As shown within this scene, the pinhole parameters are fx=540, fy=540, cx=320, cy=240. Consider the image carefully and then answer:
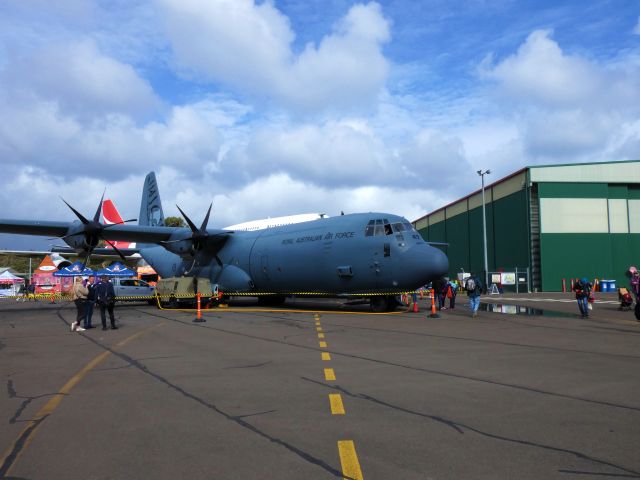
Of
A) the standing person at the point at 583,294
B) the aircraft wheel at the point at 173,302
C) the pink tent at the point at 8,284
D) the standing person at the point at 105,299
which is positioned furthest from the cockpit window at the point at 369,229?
the pink tent at the point at 8,284

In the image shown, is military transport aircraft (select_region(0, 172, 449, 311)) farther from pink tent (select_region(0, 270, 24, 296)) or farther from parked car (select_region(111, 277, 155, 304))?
pink tent (select_region(0, 270, 24, 296))

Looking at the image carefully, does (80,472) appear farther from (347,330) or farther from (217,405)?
(347,330)

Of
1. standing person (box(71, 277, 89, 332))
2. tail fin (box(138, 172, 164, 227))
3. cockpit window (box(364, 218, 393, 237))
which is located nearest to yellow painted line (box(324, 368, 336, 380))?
standing person (box(71, 277, 89, 332))

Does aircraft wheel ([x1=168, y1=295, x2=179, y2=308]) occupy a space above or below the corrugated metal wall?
below

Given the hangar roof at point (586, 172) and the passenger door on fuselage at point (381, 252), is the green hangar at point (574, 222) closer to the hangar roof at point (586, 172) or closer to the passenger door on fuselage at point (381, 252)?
the hangar roof at point (586, 172)

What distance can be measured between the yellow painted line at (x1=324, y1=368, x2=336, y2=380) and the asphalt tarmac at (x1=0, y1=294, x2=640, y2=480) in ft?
0.26

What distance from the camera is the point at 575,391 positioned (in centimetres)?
730

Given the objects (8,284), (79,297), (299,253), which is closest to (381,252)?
(299,253)

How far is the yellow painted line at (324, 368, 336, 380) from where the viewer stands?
27.2ft

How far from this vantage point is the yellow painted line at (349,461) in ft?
14.1

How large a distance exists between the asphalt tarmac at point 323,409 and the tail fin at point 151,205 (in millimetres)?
24760

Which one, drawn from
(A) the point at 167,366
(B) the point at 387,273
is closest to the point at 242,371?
(A) the point at 167,366

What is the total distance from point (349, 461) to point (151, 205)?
1399 inches

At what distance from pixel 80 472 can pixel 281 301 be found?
25.3 m
